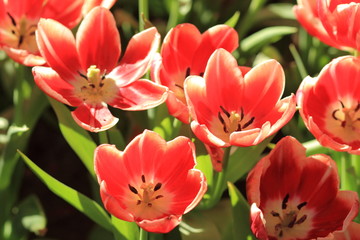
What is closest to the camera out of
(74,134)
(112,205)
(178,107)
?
(112,205)

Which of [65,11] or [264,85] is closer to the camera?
[264,85]

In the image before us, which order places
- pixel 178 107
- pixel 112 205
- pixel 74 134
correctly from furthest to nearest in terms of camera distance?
pixel 74 134, pixel 178 107, pixel 112 205

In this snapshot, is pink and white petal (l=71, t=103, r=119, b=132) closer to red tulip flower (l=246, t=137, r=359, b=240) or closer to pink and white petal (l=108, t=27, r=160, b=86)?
pink and white petal (l=108, t=27, r=160, b=86)

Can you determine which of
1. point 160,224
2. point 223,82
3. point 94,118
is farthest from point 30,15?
point 160,224

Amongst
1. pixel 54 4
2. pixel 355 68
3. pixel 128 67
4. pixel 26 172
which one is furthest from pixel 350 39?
pixel 26 172

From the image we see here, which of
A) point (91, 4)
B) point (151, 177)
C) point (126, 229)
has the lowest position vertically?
point (126, 229)

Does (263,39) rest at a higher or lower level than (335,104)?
lower

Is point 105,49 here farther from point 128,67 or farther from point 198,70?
point 198,70

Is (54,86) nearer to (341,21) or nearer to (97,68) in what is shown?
(97,68)
